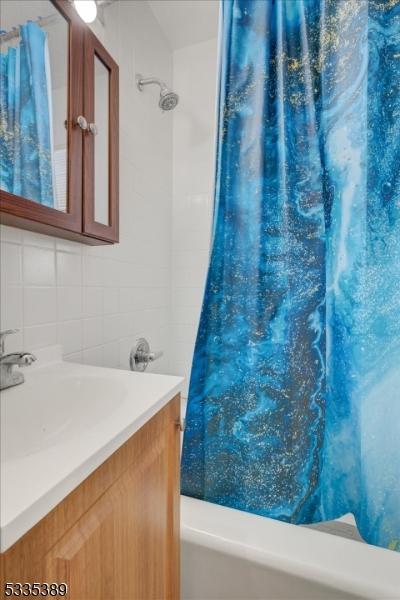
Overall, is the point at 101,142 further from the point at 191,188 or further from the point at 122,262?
the point at 191,188

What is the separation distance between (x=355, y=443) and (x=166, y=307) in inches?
42.4

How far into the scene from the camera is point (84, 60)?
32.2 inches

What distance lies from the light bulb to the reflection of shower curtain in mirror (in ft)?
0.52

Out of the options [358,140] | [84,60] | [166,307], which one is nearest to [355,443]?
[358,140]

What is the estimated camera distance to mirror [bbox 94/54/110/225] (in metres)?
0.88

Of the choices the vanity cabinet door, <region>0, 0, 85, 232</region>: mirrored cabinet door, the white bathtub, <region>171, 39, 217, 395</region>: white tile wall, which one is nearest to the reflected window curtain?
the white bathtub

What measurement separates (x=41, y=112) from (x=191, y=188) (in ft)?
3.31

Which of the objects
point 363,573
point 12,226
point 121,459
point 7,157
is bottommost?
point 363,573

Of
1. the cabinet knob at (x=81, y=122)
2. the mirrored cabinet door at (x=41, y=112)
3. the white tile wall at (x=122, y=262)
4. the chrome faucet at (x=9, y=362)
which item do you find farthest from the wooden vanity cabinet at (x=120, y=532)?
the cabinet knob at (x=81, y=122)

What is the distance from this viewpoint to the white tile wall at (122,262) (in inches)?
30.0

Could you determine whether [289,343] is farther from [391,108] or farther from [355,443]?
[391,108]

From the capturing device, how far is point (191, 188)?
166 centimetres

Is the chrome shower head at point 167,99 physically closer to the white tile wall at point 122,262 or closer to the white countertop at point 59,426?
the white tile wall at point 122,262

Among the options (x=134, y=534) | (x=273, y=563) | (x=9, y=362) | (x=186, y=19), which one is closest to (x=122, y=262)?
(x=9, y=362)
